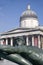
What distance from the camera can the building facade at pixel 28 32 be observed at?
1763 inches

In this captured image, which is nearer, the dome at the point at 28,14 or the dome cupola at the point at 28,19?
the dome cupola at the point at 28,19

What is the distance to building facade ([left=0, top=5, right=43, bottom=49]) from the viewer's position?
147 feet

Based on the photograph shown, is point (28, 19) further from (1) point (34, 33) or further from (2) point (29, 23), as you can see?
(1) point (34, 33)

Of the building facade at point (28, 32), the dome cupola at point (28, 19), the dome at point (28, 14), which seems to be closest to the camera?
the building facade at point (28, 32)

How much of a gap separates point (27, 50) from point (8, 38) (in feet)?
154

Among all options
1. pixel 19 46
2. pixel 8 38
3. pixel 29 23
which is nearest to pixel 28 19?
pixel 29 23

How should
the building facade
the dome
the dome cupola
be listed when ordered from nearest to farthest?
the building facade < the dome cupola < the dome

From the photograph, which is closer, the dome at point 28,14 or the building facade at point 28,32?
the building facade at point 28,32

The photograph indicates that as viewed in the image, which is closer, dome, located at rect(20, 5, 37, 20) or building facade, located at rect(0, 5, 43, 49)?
building facade, located at rect(0, 5, 43, 49)

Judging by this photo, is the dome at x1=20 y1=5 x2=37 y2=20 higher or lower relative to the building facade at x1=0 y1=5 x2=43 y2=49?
higher

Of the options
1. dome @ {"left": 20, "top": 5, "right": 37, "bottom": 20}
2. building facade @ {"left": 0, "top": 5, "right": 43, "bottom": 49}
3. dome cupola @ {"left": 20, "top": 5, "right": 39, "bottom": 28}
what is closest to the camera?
building facade @ {"left": 0, "top": 5, "right": 43, "bottom": 49}

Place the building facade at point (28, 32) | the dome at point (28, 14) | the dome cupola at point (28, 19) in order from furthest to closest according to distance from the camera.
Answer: the dome at point (28, 14) < the dome cupola at point (28, 19) < the building facade at point (28, 32)

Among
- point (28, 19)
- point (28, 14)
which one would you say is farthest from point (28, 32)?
point (28, 14)

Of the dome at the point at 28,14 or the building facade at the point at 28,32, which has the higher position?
the dome at the point at 28,14
